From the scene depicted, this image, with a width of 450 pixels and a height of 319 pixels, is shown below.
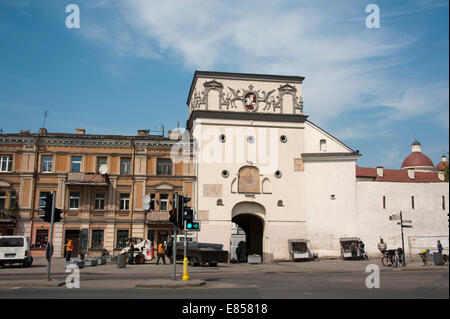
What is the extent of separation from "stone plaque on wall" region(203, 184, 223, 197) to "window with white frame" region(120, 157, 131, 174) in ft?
23.3

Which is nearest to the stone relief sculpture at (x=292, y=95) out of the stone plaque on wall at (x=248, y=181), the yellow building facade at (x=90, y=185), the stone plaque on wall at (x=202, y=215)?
the stone plaque on wall at (x=248, y=181)

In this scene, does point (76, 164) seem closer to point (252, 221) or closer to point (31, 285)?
point (252, 221)

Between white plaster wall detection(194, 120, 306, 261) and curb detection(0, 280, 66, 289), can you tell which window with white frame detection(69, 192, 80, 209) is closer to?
white plaster wall detection(194, 120, 306, 261)

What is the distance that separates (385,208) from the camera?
4050 cm

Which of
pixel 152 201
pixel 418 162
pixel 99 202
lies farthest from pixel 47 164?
pixel 418 162

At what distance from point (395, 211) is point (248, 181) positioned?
1355cm

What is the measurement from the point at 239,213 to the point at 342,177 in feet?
32.8

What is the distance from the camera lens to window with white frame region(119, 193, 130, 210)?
1571 inches

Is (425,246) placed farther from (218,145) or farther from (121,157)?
(121,157)
